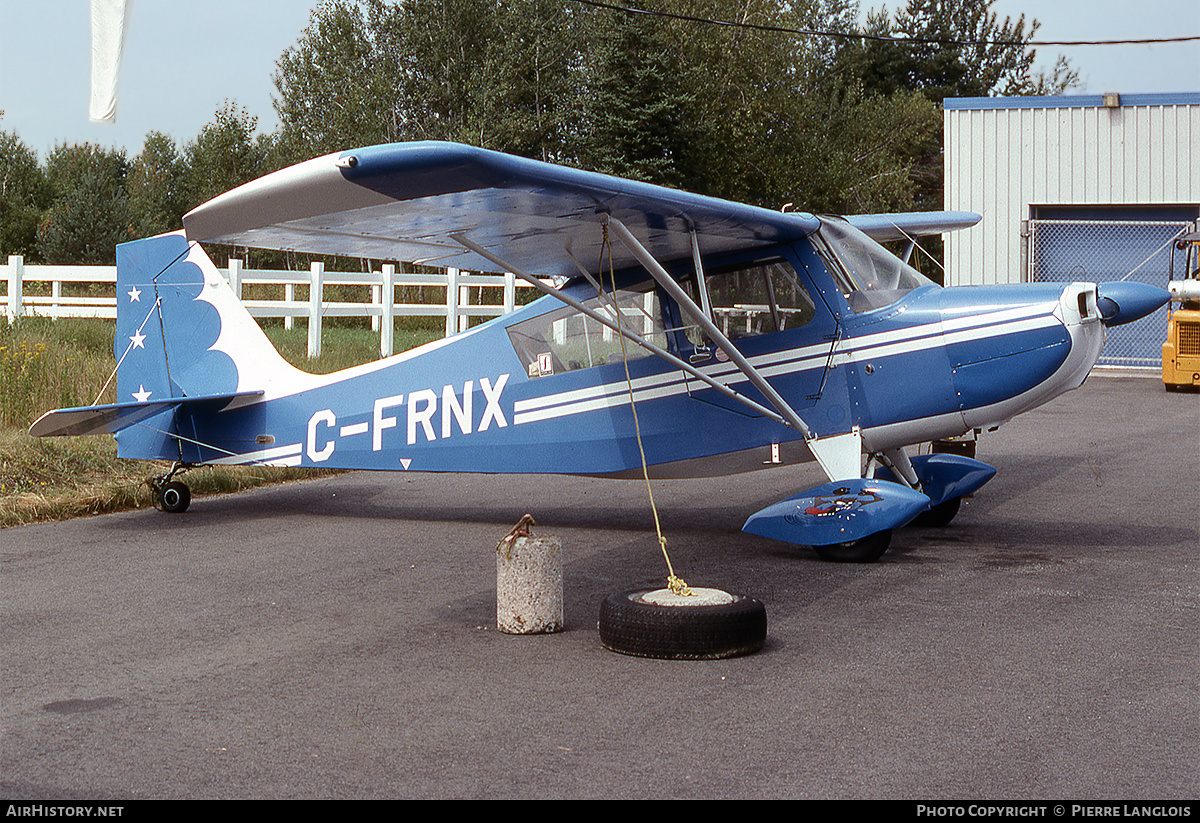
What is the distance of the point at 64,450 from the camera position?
10.4m

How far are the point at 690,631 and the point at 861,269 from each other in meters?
3.70

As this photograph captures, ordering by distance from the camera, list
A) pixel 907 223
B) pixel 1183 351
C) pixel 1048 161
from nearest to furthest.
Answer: pixel 907 223 < pixel 1183 351 < pixel 1048 161

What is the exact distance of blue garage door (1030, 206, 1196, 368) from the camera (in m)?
24.0

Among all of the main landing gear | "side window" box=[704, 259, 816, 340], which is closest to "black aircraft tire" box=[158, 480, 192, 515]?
the main landing gear

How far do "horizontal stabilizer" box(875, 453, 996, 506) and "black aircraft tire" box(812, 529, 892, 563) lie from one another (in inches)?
53.2

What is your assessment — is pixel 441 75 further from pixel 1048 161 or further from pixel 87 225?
pixel 1048 161

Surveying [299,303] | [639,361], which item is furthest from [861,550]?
[299,303]

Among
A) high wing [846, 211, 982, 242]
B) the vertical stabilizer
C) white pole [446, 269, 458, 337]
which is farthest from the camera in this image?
white pole [446, 269, 458, 337]

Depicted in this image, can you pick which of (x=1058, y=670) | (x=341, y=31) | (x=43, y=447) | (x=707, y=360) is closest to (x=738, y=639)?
(x=1058, y=670)

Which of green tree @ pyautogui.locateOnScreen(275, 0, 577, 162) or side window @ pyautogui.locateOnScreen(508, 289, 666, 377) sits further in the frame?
green tree @ pyautogui.locateOnScreen(275, 0, 577, 162)

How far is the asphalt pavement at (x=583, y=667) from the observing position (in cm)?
362

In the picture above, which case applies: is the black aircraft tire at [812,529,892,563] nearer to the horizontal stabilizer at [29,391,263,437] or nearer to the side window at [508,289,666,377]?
the side window at [508,289,666,377]

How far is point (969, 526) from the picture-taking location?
27.7ft

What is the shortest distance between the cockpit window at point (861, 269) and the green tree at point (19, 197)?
60.4 meters
